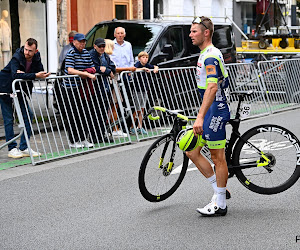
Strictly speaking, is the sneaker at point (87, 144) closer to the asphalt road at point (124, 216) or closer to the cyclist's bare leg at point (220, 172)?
the asphalt road at point (124, 216)

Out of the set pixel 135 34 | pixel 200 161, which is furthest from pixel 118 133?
pixel 200 161

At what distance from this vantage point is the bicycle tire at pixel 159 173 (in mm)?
6336

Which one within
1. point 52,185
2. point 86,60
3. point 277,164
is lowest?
point 52,185

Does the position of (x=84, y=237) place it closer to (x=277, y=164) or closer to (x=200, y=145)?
(x=200, y=145)

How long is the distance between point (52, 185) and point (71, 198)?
736mm

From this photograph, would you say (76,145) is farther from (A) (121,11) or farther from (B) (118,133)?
(A) (121,11)

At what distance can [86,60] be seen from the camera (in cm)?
1030

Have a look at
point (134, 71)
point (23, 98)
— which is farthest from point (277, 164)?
point (134, 71)

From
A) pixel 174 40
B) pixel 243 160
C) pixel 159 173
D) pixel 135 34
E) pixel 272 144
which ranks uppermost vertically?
pixel 135 34

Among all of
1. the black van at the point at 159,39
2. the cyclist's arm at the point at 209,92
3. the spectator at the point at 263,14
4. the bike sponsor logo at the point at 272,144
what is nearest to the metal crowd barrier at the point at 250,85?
the black van at the point at 159,39

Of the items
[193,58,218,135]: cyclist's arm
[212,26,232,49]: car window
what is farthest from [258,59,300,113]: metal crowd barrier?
[193,58,218,135]: cyclist's arm

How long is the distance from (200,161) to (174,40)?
7.56 meters

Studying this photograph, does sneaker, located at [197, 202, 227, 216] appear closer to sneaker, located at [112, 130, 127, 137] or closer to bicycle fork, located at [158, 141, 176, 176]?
bicycle fork, located at [158, 141, 176, 176]

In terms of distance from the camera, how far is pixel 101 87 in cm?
1071
